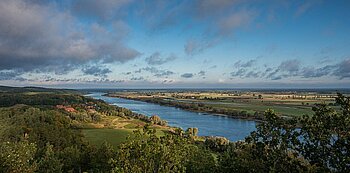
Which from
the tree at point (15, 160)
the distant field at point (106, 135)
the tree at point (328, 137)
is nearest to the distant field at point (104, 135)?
the distant field at point (106, 135)

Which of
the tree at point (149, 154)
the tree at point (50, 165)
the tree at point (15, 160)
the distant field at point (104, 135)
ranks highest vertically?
the tree at point (149, 154)

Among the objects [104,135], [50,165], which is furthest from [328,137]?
[104,135]

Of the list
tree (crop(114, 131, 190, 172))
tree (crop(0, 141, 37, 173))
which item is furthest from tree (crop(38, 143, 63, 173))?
tree (crop(114, 131, 190, 172))

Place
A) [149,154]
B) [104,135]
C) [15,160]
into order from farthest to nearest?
1. [104,135]
2. [15,160]
3. [149,154]

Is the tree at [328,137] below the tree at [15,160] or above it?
above

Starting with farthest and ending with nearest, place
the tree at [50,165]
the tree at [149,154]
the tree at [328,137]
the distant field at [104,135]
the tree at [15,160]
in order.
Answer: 1. the distant field at [104,135]
2. the tree at [50,165]
3. the tree at [15,160]
4. the tree at [328,137]
5. the tree at [149,154]

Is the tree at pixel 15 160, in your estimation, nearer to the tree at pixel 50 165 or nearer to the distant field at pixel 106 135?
the tree at pixel 50 165

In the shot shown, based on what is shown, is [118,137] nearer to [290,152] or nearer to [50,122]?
[50,122]

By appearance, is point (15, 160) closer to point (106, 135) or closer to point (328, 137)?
point (328, 137)

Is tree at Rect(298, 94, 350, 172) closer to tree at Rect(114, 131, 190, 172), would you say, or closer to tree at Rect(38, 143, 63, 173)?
tree at Rect(114, 131, 190, 172)

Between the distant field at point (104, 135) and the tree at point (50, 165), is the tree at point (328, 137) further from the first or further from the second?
the distant field at point (104, 135)

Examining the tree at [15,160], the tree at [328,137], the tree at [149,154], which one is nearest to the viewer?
the tree at [149,154]

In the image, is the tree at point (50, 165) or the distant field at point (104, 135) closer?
the tree at point (50, 165)
